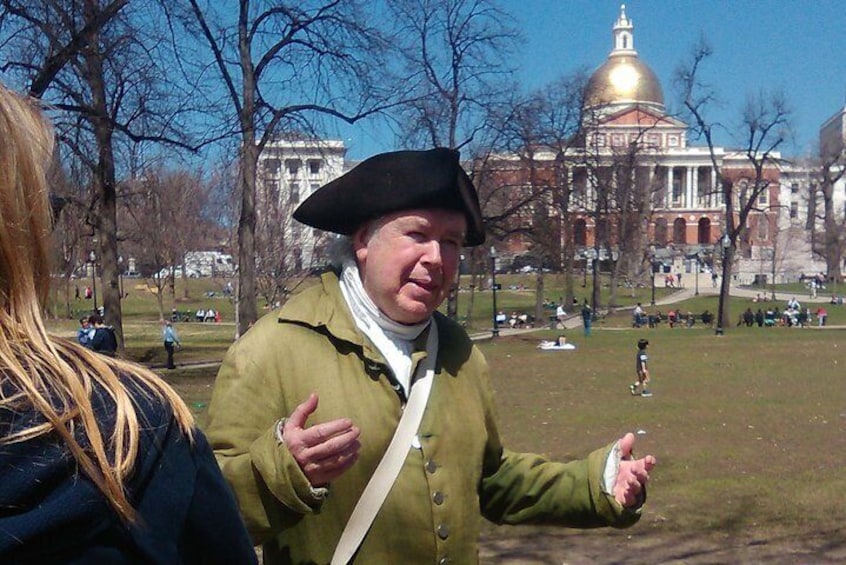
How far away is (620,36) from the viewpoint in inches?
4641

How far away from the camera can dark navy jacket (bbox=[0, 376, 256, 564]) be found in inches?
48.8

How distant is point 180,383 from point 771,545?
14.0 meters

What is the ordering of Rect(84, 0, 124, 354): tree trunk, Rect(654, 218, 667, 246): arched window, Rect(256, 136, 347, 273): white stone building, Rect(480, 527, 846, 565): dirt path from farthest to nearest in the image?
Rect(654, 218, 667, 246): arched window, Rect(256, 136, 347, 273): white stone building, Rect(84, 0, 124, 354): tree trunk, Rect(480, 527, 846, 565): dirt path

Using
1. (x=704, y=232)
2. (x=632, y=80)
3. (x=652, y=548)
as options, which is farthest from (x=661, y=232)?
(x=652, y=548)

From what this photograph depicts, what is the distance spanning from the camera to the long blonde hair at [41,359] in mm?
1276

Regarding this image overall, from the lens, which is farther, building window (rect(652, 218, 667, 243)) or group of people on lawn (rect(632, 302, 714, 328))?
building window (rect(652, 218, 667, 243))

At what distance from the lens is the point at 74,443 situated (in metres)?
1.26

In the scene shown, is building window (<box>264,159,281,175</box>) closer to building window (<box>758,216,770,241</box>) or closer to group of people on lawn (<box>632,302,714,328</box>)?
group of people on lawn (<box>632,302,714,328</box>)

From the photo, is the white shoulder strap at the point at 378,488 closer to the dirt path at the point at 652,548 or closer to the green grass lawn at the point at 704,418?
the green grass lawn at the point at 704,418

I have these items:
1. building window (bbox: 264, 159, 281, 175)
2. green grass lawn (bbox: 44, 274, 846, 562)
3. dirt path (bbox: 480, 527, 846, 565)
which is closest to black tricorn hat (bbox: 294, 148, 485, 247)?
green grass lawn (bbox: 44, 274, 846, 562)

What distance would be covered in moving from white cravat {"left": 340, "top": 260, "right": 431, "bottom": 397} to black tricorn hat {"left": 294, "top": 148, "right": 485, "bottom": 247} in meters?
0.19

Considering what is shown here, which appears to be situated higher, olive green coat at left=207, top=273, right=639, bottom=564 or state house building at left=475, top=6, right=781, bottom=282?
state house building at left=475, top=6, right=781, bottom=282

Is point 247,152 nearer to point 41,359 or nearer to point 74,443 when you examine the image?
point 41,359

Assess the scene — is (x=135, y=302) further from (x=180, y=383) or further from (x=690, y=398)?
(x=690, y=398)
